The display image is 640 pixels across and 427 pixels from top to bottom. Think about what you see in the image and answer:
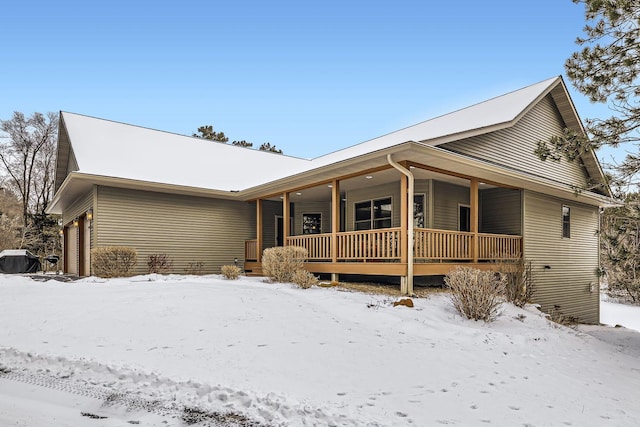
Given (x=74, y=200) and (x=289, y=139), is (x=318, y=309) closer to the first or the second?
(x=74, y=200)

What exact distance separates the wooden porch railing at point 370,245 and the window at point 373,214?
2.84m

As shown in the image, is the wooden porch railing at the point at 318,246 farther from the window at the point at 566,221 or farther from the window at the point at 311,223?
the window at the point at 566,221

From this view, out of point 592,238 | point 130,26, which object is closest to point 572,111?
point 592,238

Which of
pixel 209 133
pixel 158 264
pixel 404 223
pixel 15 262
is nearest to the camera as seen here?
pixel 404 223

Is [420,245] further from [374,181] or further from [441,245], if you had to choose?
[374,181]

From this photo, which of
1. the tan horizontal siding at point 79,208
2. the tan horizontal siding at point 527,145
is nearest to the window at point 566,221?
the tan horizontal siding at point 527,145

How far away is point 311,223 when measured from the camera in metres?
17.7

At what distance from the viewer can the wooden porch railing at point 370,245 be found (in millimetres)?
10172

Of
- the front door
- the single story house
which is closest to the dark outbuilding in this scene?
the single story house

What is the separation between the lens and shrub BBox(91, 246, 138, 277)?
481 inches

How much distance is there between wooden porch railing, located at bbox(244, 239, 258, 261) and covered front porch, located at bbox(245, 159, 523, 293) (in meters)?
0.04

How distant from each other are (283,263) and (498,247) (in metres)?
6.36

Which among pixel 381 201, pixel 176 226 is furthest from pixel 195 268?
pixel 381 201

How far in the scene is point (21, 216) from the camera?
3011 cm
